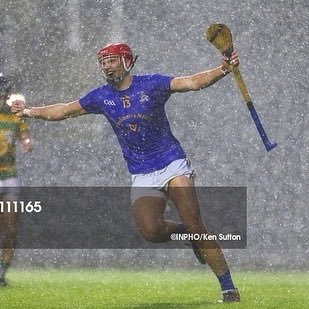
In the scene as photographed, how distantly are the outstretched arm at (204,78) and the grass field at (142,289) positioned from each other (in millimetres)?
1659

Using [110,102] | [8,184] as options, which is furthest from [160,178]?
[8,184]

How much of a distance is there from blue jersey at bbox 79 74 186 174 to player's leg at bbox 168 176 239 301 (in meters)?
0.24

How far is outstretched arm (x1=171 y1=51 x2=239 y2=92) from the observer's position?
9.19 meters

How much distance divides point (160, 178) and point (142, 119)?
Answer: 48cm

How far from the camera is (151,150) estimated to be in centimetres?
984

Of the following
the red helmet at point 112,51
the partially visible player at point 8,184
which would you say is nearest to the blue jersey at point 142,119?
the red helmet at point 112,51

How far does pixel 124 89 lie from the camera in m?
9.79

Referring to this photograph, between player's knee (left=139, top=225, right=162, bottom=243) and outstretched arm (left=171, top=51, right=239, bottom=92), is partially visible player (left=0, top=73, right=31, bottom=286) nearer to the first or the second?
player's knee (left=139, top=225, right=162, bottom=243)

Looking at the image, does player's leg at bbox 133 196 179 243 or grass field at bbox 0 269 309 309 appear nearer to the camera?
player's leg at bbox 133 196 179 243

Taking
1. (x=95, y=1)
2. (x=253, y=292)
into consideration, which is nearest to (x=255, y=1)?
(x=95, y=1)

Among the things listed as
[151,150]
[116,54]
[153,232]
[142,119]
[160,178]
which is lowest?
[153,232]

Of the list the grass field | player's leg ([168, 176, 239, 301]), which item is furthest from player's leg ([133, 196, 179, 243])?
the grass field

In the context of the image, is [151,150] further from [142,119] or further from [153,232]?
[153,232]

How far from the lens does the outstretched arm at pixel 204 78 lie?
30.1ft
